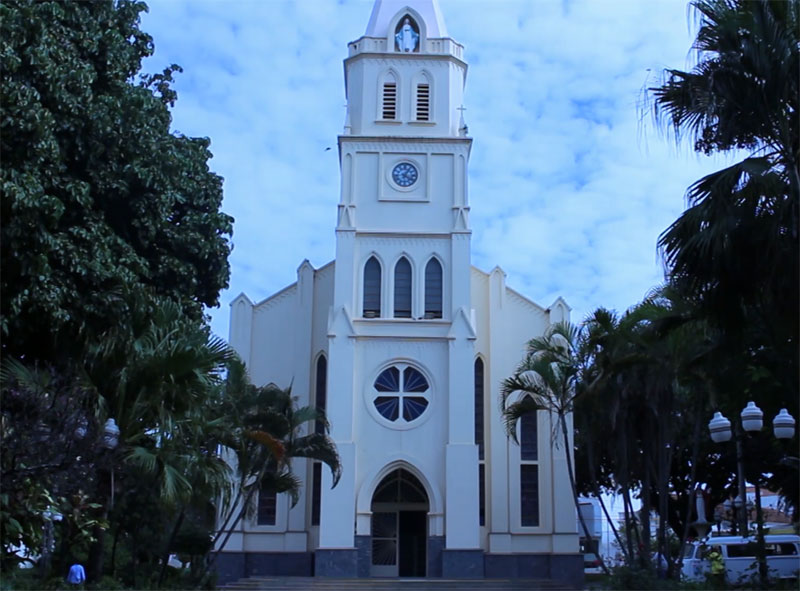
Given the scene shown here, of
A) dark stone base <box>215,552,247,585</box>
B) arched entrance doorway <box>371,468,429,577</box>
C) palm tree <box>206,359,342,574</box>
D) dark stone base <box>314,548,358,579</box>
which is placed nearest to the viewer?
palm tree <box>206,359,342,574</box>

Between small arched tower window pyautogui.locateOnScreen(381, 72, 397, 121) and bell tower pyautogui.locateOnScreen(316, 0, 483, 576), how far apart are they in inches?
1.9

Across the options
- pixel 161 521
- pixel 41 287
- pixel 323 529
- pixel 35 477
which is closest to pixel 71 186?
pixel 41 287

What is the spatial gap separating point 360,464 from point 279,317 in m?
6.30

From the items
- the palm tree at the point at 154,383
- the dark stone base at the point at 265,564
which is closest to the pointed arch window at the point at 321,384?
the dark stone base at the point at 265,564

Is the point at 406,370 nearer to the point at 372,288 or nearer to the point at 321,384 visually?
the point at 372,288

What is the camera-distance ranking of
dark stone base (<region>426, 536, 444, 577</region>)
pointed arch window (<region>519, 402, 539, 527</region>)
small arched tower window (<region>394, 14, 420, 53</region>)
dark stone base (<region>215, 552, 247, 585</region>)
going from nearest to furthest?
dark stone base (<region>426, 536, 444, 577</region>) < dark stone base (<region>215, 552, 247, 585</region>) < pointed arch window (<region>519, 402, 539, 527</region>) < small arched tower window (<region>394, 14, 420, 53</region>)

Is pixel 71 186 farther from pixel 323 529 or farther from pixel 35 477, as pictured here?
pixel 323 529

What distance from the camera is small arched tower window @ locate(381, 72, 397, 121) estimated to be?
36375 mm

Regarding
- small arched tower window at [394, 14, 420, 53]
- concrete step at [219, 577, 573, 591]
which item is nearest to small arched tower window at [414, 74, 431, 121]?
small arched tower window at [394, 14, 420, 53]

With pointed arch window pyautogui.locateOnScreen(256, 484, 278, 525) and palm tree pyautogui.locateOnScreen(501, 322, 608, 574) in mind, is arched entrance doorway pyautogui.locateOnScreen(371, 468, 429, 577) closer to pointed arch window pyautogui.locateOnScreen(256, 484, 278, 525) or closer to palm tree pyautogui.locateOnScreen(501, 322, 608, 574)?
pointed arch window pyautogui.locateOnScreen(256, 484, 278, 525)

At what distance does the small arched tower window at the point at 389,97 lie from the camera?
36.4 m

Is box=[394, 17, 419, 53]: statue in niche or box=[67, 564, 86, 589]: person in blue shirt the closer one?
box=[67, 564, 86, 589]: person in blue shirt

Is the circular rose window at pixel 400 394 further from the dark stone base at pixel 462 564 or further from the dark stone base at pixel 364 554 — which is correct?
the dark stone base at pixel 462 564

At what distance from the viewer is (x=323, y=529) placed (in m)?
31.6
